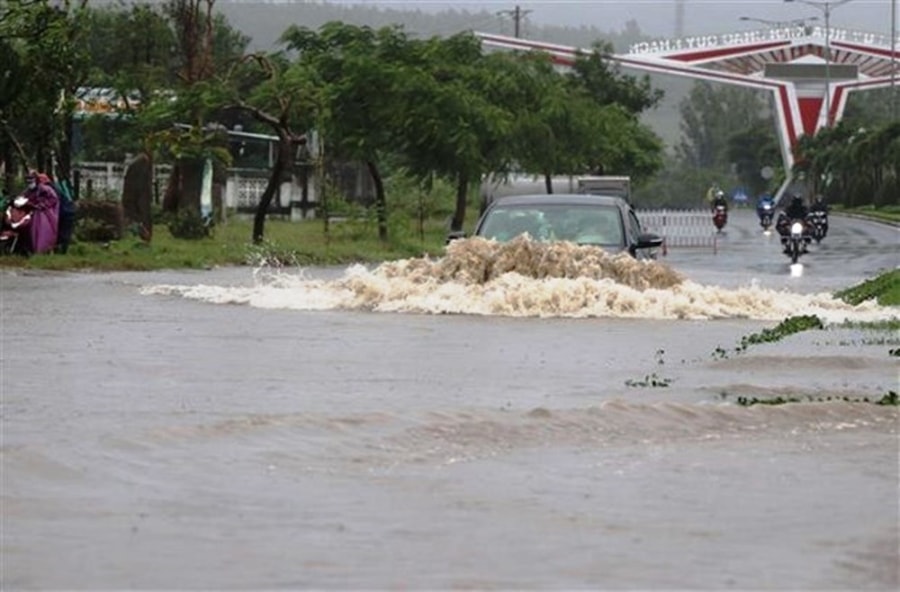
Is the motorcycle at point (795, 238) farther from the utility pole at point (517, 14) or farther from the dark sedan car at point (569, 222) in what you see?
the utility pole at point (517, 14)

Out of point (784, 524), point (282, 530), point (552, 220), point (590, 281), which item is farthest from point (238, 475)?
point (552, 220)

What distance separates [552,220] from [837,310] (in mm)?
3402

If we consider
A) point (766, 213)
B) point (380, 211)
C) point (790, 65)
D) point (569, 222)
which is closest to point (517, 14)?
point (790, 65)

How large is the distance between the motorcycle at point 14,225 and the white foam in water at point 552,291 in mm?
10236

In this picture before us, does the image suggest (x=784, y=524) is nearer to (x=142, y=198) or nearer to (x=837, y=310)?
(x=837, y=310)

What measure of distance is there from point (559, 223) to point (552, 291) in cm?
181

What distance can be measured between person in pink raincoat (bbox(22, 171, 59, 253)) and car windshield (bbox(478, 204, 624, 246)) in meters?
11.3

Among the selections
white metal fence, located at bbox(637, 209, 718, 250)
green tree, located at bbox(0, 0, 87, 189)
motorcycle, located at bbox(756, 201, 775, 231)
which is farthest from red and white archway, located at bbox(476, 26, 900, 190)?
green tree, located at bbox(0, 0, 87, 189)

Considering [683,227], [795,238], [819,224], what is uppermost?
[795,238]

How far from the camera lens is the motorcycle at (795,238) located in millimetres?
44281

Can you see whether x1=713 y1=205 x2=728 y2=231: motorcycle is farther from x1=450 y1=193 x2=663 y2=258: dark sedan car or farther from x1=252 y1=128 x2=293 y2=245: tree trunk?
x1=450 y1=193 x2=663 y2=258: dark sedan car

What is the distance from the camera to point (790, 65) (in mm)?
152625

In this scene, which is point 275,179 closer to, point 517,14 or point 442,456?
point 442,456

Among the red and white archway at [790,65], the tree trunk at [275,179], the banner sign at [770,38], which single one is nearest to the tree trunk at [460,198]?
the tree trunk at [275,179]
